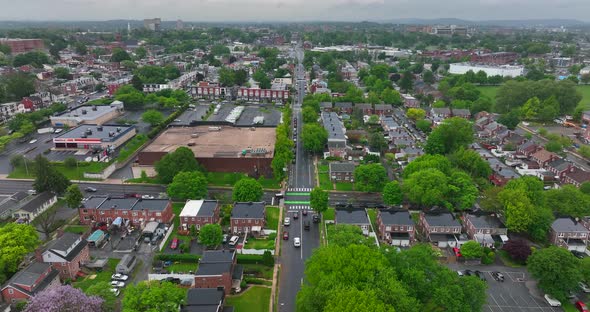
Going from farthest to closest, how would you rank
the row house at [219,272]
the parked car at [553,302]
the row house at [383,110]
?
the row house at [383,110]
the row house at [219,272]
the parked car at [553,302]

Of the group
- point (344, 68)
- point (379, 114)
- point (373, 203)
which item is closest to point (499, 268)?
point (373, 203)

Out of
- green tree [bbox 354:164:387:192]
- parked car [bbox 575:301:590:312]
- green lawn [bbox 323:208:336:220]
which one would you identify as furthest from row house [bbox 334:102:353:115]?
parked car [bbox 575:301:590:312]

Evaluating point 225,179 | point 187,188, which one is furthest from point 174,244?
point 225,179

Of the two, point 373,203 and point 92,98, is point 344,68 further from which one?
point 373,203

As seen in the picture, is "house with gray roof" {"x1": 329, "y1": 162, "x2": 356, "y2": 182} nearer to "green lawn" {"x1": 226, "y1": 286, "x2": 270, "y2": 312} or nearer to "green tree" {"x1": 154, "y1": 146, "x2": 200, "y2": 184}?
"green tree" {"x1": 154, "y1": 146, "x2": 200, "y2": 184}

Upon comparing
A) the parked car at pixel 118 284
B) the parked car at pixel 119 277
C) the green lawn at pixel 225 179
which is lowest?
the parked car at pixel 118 284

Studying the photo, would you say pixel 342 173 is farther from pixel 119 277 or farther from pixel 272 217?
pixel 119 277

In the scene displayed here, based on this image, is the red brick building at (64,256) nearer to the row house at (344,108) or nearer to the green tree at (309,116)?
the green tree at (309,116)

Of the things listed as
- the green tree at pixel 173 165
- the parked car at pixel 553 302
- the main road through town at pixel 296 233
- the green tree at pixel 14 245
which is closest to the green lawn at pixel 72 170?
the green tree at pixel 173 165
